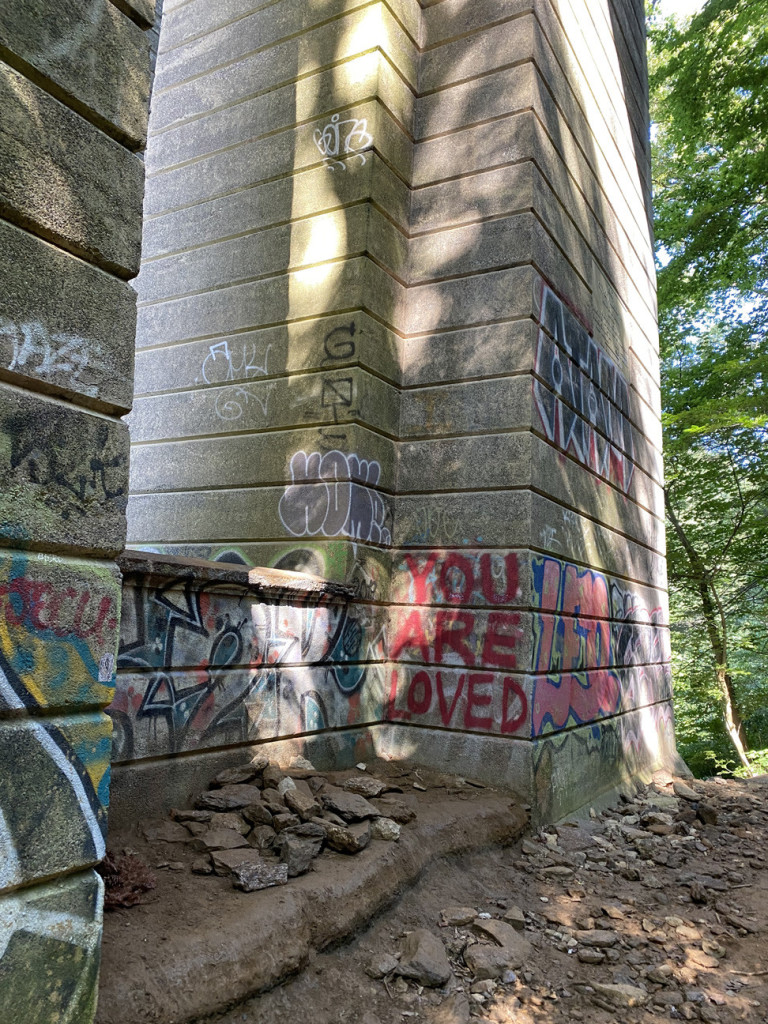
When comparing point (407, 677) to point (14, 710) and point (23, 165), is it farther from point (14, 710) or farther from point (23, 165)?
point (23, 165)

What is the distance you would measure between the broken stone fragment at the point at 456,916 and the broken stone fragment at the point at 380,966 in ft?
2.09

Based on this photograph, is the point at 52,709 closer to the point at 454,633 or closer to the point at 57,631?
the point at 57,631

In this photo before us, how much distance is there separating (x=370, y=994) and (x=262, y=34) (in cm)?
858

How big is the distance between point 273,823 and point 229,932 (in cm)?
103

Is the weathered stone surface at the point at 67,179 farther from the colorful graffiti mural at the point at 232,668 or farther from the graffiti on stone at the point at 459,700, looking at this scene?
the graffiti on stone at the point at 459,700

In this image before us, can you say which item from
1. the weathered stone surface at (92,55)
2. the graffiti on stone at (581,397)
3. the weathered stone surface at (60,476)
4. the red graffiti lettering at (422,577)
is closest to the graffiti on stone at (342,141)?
the graffiti on stone at (581,397)

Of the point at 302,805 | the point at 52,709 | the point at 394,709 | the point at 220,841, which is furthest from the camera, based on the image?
the point at 394,709

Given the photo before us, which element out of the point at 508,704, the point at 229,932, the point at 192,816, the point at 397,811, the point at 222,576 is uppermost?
the point at 222,576

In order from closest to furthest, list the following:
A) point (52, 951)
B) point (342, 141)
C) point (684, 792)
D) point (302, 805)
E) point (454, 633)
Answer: point (52, 951)
point (302, 805)
point (454, 633)
point (342, 141)
point (684, 792)

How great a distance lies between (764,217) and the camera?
1362cm

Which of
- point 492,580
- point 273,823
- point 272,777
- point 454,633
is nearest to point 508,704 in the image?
point 454,633

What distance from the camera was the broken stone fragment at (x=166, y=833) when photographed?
4.07 metres

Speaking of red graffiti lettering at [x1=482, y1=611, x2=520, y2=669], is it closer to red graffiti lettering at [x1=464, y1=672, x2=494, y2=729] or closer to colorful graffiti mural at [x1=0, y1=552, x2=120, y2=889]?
red graffiti lettering at [x1=464, y1=672, x2=494, y2=729]

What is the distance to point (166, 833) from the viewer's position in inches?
163
